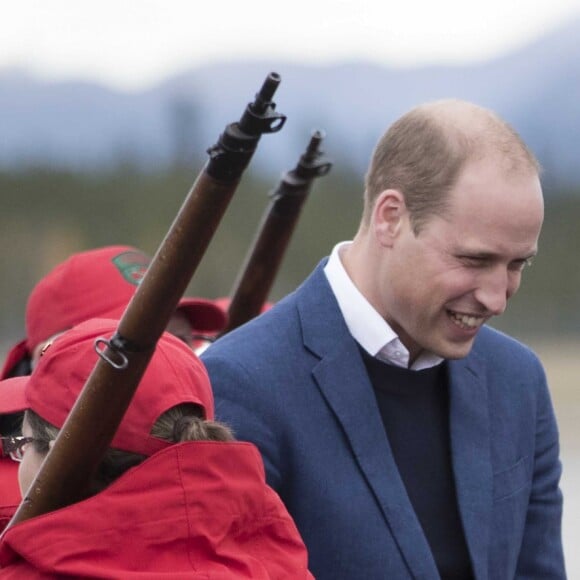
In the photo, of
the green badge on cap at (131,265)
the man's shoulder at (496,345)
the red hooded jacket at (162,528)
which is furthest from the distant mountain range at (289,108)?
the red hooded jacket at (162,528)

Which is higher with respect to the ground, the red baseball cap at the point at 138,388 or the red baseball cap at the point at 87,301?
the red baseball cap at the point at 138,388

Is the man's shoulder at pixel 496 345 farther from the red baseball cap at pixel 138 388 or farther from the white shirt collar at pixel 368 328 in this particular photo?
the red baseball cap at pixel 138 388

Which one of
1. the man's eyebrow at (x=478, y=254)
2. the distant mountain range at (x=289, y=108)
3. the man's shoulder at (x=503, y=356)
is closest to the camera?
the man's eyebrow at (x=478, y=254)

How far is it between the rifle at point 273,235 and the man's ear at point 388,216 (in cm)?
103

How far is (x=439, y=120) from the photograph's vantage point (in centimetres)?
335

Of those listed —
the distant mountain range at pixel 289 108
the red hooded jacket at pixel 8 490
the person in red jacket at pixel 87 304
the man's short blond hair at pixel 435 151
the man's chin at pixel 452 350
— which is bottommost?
the distant mountain range at pixel 289 108

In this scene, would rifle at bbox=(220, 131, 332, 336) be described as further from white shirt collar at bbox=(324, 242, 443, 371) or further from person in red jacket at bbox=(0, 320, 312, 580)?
person in red jacket at bbox=(0, 320, 312, 580)

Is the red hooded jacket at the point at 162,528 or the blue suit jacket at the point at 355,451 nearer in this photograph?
the red hooded jacket at the point at 162,528

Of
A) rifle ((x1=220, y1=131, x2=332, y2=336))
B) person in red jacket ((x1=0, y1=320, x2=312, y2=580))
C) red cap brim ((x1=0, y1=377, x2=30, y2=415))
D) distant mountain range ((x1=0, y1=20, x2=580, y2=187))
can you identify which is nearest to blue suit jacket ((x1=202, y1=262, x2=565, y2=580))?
red cap brim ((x1=0, y1=377, x2=30, y2=415))

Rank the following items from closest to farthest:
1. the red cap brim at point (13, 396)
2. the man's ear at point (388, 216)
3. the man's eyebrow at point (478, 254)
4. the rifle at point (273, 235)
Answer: the red cap brim at point (13, 396), the man's eyebrow at point (478, 254), the man's ear at point (388, 216), the rifle at point (273, 235)

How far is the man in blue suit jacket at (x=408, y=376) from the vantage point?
10.5 ft

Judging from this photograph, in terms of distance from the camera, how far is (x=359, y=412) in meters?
3.31

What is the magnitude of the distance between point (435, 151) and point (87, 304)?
5.20ft

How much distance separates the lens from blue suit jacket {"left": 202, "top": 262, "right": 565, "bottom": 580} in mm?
3223
